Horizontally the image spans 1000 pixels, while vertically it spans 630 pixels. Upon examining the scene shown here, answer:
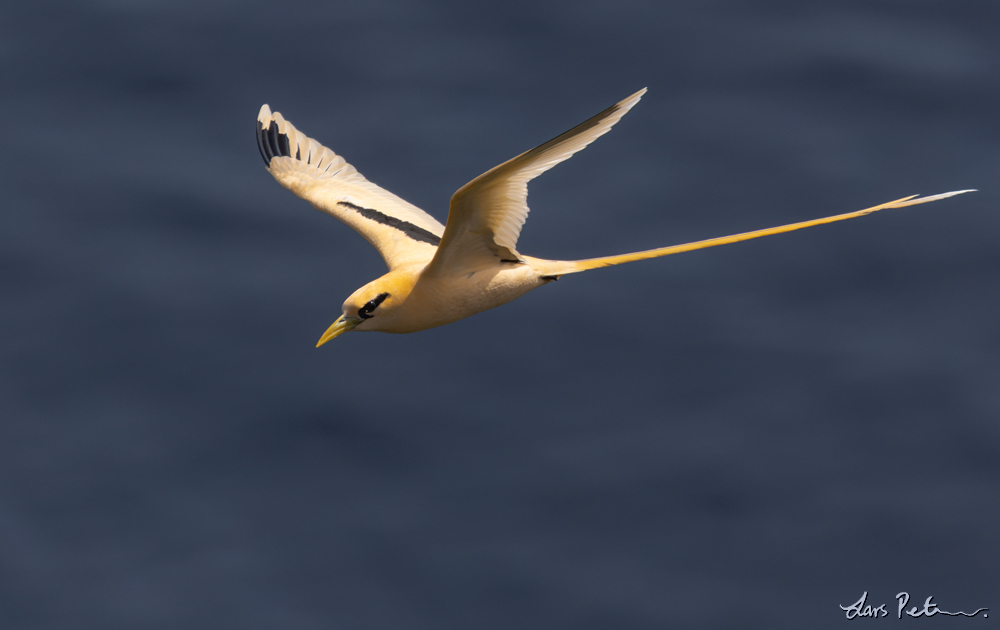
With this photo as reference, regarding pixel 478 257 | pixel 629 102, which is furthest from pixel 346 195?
pixel 629 102

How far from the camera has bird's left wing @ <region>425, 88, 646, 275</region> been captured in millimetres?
15969

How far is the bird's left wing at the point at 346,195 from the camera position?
2106 cm

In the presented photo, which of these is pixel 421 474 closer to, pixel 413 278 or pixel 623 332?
pixel 623 332

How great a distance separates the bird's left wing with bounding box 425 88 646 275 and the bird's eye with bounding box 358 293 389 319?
72cm

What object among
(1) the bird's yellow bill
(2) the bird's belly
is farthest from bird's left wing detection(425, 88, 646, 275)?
(1) the bird's yellow bill

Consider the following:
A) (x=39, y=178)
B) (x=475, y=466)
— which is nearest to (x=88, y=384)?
(x=39, y=178)

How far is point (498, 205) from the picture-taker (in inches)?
692

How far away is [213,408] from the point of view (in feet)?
91.8

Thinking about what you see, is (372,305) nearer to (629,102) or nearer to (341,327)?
(341,327)

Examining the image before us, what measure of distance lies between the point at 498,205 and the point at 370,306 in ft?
7.39

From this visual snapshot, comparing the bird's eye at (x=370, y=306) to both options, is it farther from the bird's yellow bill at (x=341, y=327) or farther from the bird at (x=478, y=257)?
the bird's yellow bill at (x=341, y=327)

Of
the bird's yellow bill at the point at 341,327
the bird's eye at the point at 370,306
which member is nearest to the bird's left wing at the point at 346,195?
the bird's eye at the point at 370,306

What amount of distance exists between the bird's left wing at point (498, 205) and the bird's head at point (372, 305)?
503 millimetres

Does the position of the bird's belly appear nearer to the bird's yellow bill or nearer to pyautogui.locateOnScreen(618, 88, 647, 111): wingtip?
the bird's yellow bill
